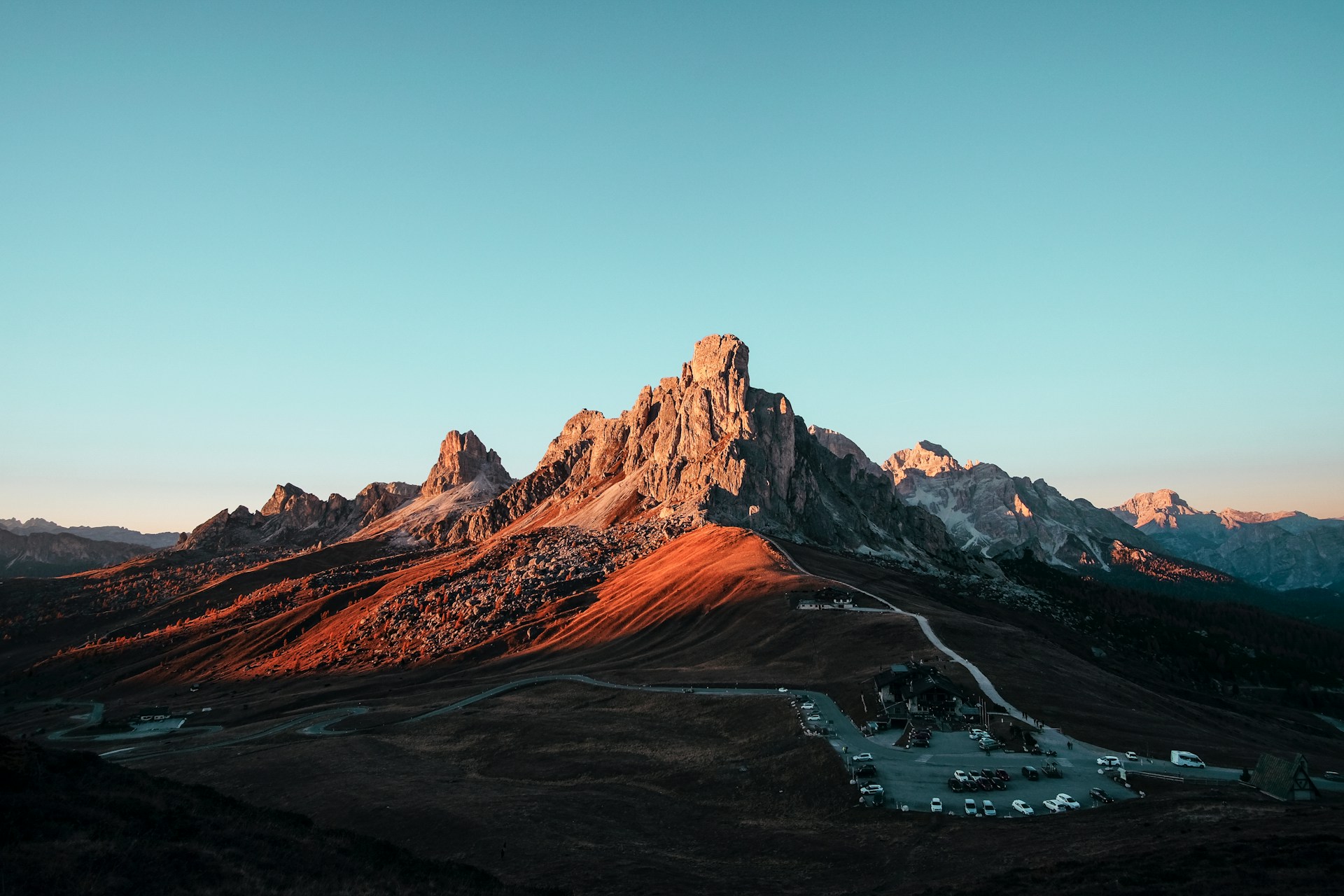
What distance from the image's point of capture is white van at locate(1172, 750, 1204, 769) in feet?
179

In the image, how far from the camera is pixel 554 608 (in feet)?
537

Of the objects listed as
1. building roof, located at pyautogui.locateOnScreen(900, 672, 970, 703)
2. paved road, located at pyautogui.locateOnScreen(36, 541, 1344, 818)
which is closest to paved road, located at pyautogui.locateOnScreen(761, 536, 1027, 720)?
paved road, located at pyautogui.locateOnScreen(36, 541, 1344, 818)

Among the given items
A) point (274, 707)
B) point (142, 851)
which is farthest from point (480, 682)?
point (142, 851)

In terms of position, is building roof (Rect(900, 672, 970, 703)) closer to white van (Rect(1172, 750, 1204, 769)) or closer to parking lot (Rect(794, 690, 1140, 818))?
parking lot (Rect(794, 690, 1140, 818))

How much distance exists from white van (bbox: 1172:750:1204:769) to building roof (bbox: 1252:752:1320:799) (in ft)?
16.9

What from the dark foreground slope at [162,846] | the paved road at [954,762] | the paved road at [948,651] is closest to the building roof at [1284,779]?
the paved road at [954,762]

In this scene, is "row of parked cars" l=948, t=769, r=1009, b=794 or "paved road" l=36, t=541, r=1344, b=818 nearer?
"paved road" l=36, t=541, r=1344, b=818

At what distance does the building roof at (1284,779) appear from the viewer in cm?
4541

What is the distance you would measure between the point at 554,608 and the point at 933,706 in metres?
107

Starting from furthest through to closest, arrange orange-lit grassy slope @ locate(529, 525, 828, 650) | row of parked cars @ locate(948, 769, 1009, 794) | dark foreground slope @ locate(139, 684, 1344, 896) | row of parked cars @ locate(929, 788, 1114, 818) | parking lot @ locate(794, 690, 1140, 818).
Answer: orange-lit grassy slope @ locate(529, 525, 828, 650), row of parked cars @ locate(948, 769, 1009, 794), parking lot @ locate(794, 690, 1140, 818), row of parked cars @ locate(929, 788, 1114, 818), dark foreground slope @ locate(139, 684, 1344, 896)

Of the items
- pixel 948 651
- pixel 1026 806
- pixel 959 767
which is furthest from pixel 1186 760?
pixel 948 651

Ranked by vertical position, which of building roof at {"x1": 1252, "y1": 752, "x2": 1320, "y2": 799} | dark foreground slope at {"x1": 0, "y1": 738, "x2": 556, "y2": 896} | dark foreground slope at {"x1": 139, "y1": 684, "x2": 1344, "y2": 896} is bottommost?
dark foreground slope at {"x1": 139, "y1": 684, "x2": 1344, "y2": 896}

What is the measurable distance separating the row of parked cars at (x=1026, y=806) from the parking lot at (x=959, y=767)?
1.09 ft

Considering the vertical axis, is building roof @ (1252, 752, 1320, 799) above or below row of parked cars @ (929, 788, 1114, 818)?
above
